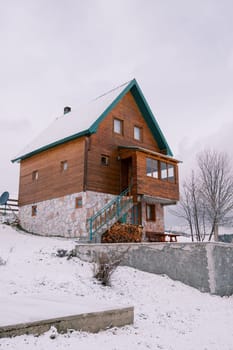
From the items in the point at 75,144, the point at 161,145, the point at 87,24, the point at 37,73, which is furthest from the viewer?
the point at 161,145

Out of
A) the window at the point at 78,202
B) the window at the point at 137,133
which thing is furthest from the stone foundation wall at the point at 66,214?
the window at the point at 137,133

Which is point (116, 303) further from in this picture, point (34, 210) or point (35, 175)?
point (35, 175)

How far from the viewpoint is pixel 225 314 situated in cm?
779

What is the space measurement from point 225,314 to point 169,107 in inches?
840

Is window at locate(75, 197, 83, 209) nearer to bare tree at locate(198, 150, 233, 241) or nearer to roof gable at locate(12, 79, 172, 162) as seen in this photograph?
roof gable at locate(12, 79, 172, 162)

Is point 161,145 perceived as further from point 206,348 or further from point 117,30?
point 206,348

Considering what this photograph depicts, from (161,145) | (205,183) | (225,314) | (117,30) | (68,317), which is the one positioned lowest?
(225,314)

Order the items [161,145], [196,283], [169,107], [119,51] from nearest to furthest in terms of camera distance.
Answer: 1. [196,283]
2. [119,51]
3. [161,145]
4. [169,107]

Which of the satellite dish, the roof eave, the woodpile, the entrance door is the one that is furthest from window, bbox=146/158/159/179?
the satellite dish

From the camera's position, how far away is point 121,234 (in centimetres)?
1586

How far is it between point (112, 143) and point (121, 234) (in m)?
5.80

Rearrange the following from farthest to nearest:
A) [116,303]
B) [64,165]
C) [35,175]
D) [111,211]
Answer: [35,175] → [64,165] → [111,211] → [116,303]

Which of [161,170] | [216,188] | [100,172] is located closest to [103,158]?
[100,172]

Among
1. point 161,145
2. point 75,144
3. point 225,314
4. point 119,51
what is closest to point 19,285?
point 225,314
